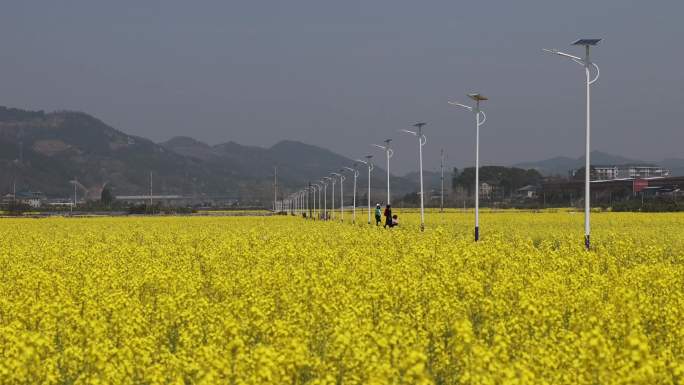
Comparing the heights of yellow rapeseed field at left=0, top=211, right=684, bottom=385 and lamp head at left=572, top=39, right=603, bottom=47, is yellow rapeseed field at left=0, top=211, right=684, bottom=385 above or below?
below

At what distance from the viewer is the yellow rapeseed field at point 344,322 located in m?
9.94

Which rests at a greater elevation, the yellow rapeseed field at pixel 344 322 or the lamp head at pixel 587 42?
the lamp head at pixel 587 42

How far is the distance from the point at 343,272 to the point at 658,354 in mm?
9509

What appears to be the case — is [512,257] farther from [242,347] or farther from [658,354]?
[242,347]

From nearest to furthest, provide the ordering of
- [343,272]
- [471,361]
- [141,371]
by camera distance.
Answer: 1. [471,361]
2. [141,371]
3. [343,272]

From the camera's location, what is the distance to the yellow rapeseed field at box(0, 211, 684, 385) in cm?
994

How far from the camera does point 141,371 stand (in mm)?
11328

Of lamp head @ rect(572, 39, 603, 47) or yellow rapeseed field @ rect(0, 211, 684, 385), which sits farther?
lamp head @ rect(572, 39, 603, 47)

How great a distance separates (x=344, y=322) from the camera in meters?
12.1

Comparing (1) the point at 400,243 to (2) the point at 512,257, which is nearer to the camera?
(2) the point at 512,257

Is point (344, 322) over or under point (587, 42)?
under

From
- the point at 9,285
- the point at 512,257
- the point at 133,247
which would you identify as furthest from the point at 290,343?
the point at 133,247

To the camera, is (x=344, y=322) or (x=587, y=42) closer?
(x=344, y=322)

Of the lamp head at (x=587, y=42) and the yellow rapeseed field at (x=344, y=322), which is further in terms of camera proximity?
the lamp head at (x=587, y=42)
